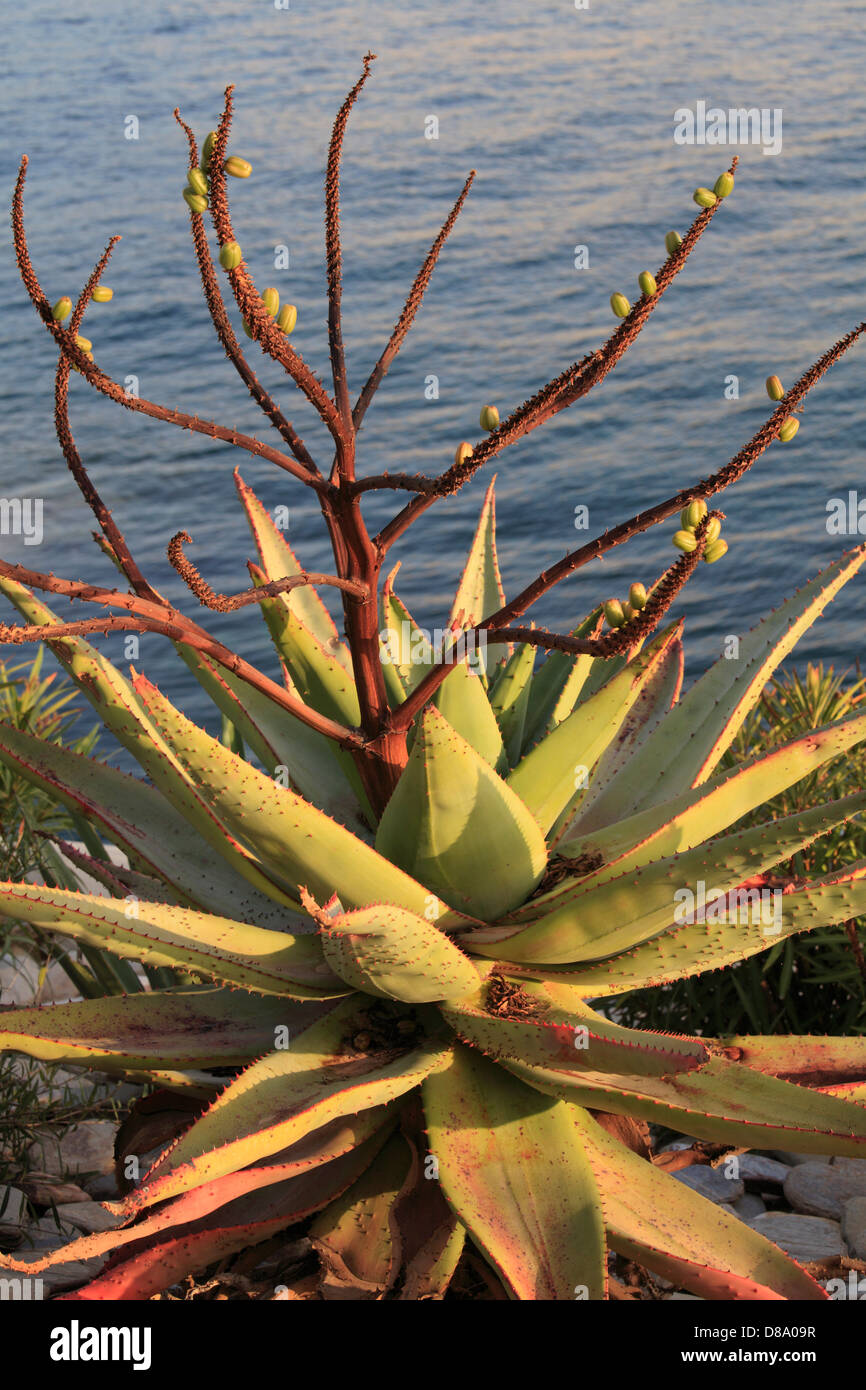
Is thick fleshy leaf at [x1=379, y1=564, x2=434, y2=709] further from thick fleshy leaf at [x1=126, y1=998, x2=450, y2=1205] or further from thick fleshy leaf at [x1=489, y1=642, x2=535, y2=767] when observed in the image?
thick fleshy leaf at [x1=126, y1=998, x2=450, y2=1205]

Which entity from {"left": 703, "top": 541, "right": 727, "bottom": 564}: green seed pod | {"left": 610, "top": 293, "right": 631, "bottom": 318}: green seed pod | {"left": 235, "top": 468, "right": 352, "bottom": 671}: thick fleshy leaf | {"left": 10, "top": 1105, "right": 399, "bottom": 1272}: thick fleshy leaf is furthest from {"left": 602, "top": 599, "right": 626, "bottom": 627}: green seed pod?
{"left": 235, "top": 468, "right": 352, "bottom": 671}: thick fleshy leaf

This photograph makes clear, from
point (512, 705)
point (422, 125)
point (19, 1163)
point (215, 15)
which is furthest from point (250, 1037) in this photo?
point (215, 15)

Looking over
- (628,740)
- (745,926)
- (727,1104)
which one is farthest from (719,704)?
(727,1104)

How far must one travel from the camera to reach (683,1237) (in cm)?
208

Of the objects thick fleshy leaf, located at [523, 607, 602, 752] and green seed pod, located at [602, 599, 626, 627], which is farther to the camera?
thick fleshy leaf, located at [523, 607, 602, 752]

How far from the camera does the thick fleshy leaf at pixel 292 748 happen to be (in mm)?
2541

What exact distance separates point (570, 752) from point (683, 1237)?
2.38 ft

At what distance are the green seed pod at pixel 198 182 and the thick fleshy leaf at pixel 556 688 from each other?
42.1 inches

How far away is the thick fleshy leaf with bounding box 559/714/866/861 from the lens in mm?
2111

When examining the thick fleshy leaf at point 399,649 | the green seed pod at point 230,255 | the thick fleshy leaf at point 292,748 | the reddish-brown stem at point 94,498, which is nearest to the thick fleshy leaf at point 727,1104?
the thick fleshy leaf at point 292,748

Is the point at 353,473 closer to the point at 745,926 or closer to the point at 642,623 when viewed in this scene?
the point at 642,623

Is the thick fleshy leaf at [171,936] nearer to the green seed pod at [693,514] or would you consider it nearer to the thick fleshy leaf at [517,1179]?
the thick fleshy leaf at [517,1179]

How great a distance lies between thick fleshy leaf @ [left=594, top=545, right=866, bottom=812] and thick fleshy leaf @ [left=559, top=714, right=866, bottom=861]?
0.25 metres

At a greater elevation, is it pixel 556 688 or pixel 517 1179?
pixel 556 688
